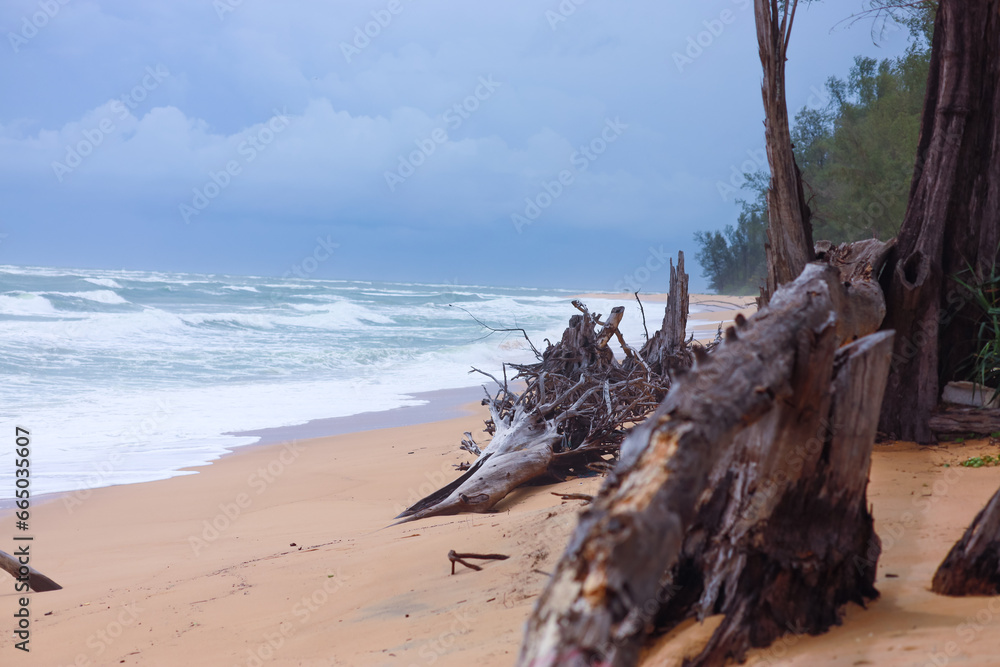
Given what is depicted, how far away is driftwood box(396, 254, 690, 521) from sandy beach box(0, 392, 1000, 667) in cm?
29

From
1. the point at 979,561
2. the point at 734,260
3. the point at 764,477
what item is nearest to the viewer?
the point at 764,477

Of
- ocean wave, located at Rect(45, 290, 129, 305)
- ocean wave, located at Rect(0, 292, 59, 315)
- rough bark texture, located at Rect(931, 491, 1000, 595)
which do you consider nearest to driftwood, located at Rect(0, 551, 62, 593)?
rough bark texture, located at Rect(931, 491, 1000, 595)

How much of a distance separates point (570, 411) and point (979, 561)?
13.5 ft

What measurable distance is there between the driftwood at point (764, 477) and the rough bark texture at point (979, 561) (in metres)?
0.28

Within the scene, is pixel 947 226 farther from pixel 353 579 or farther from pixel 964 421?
pixel 353 579

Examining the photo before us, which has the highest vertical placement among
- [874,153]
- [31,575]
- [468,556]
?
[874,153]

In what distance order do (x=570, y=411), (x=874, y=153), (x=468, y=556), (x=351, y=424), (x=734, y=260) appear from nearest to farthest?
(x=468, y=556) → (x=570, y=411) → (x=351, y=424) → (x=874, y=153) → (x=734, y=260)

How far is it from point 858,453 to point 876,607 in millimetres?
573

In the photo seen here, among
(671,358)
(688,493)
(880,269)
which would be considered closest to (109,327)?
(671,358)

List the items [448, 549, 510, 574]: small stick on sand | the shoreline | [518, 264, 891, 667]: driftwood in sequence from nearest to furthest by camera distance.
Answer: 1. [518, 264, 891, 667]: driftwood
2. [448, 549, 510, 574]: small stick on sand
3. the shoreline

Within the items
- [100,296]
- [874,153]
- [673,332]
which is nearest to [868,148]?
[874,153]

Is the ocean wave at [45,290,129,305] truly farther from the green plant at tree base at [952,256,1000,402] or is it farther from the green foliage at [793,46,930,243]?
the green plant at tree base at [952,256,1000,402]

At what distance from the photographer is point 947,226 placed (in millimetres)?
4941

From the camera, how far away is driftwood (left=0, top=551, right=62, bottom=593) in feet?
15.1
